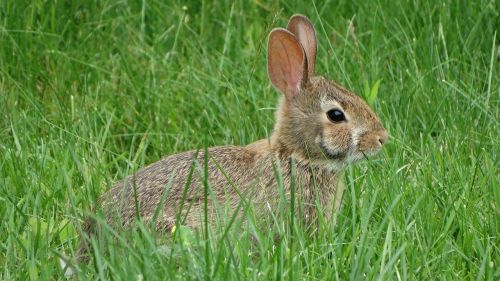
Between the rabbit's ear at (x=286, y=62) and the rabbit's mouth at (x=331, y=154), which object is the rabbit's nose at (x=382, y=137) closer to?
the rabbit's mouth at (x=331, y=154)

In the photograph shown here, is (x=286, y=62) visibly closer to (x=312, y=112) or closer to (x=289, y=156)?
(x=312, y=112)

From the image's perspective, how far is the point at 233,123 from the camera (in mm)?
5902

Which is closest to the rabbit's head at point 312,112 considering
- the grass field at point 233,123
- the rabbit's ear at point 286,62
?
the rabbit's ear at point 286,62

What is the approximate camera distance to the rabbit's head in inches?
199

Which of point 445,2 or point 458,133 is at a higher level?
point 445,2

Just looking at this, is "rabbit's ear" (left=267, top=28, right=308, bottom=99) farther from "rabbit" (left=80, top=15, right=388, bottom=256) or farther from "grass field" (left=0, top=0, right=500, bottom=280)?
"grass field" (left=0, top=0, right=500, bottom=280)

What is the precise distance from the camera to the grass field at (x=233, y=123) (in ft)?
13.4

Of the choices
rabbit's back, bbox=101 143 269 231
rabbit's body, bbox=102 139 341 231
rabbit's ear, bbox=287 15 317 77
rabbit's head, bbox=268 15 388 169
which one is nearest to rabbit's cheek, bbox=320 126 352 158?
rabbit's head, bbox=268 15 388 169

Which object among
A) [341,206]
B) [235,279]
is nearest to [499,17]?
[341,206]

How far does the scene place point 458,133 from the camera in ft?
17.9

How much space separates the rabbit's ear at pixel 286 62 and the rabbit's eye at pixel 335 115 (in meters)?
0.22

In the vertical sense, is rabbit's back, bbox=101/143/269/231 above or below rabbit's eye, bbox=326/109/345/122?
below

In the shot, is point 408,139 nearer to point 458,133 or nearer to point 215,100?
point 458,133

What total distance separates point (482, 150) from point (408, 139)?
0.56 m
